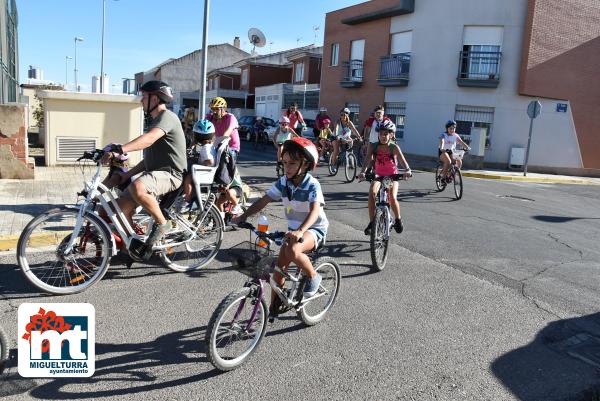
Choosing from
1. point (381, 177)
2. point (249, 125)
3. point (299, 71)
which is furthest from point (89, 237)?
point (299, 71)

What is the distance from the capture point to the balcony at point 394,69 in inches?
1001

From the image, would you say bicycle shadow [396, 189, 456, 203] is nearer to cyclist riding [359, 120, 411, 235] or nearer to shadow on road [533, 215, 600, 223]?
shadow on road [533, 215, 600, 223]

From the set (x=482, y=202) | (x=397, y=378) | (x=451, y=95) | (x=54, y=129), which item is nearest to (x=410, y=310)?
(x=397, y=378)

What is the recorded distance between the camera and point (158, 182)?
5.23m

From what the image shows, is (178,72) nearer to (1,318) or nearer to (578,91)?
(578,91)

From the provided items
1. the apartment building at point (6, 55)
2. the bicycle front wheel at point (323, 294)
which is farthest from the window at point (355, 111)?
the bicycle front wheel at point (323, 294)

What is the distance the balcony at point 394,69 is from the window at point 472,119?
10.7 ft

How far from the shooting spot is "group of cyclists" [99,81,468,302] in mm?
3938

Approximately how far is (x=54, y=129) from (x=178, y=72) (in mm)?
57778

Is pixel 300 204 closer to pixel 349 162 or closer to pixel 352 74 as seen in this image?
pixel 349 162

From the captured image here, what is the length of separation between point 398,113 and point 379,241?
2108 cm

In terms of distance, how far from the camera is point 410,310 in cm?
502

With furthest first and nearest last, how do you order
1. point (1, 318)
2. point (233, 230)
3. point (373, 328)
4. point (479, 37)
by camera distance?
point (479, 37) < point (233, 230) < point (373, 328) < point (1, 318)

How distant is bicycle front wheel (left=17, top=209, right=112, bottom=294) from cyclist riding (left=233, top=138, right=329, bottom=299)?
6.01 feet
